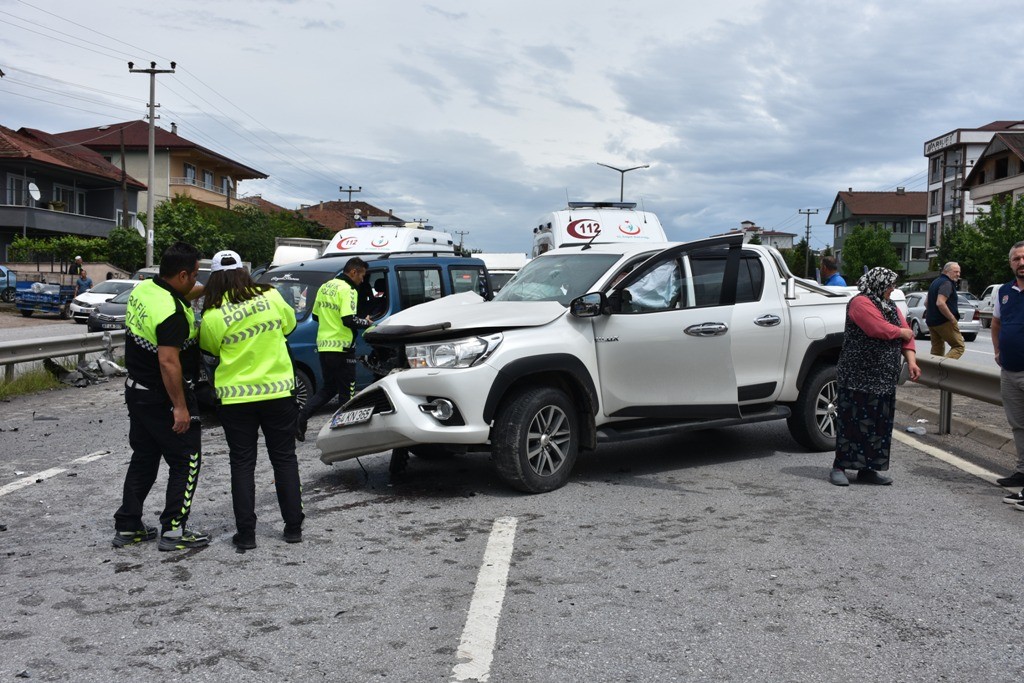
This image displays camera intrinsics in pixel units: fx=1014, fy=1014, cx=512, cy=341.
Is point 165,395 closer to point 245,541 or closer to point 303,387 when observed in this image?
point 245,541

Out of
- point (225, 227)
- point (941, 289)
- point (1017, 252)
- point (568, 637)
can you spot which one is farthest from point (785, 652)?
point (225, 227)

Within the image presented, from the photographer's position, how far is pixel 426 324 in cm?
691

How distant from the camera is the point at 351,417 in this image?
7117 mm

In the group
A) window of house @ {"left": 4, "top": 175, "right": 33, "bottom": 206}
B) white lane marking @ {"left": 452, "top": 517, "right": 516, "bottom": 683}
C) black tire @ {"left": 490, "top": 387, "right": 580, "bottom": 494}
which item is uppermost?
window of house @ {"left": 4, "top": 175, "right": 33, "bottom": 206}

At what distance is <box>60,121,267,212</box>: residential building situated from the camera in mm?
65750

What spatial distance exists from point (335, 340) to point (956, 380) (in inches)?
237

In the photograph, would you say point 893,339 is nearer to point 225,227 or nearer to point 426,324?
point 426,324

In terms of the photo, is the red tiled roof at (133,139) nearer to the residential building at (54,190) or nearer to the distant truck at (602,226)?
the residential building at (54,190)

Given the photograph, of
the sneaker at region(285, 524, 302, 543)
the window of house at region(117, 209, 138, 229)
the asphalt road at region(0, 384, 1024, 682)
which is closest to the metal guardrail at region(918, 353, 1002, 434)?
the asphalt road at region(0, 384, 1024, 682)

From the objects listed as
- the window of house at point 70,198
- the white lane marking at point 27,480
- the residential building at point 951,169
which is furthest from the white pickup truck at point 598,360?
the residential building at point 951,169

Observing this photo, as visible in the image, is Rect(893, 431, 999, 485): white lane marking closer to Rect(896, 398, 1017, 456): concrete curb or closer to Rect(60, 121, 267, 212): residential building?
Rect(896, 398, 1017, 456): concrete curb

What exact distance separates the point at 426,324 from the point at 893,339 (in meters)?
3.42

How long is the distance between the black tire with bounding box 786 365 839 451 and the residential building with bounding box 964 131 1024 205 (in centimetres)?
5831

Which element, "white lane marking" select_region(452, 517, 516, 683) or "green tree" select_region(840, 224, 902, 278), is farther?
"green tree" select_region(840, 224, 902, 278)
